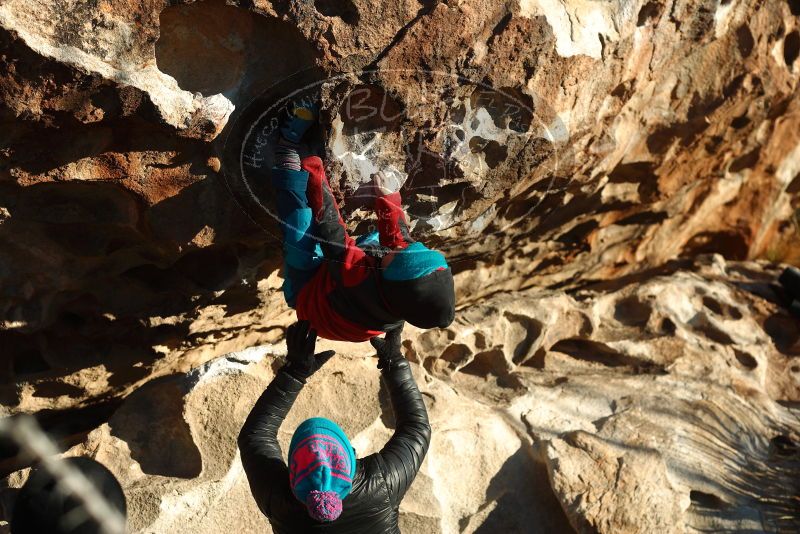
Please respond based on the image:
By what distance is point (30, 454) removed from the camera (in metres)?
2.41

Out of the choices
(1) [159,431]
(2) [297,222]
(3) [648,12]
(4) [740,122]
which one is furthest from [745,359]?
(1) [159,431]

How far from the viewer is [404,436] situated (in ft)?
6.10

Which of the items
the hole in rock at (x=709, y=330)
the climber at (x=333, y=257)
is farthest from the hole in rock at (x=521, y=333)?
the climber at (x=333, y=257)

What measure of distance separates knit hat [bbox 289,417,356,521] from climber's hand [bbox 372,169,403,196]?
2.27 feet

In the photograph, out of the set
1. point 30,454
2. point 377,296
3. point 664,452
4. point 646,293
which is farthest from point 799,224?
point 30,454

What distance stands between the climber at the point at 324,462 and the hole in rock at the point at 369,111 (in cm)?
56

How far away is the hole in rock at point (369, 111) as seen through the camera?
1.94 metres

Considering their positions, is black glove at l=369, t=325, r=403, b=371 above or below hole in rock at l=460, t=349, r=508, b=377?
above

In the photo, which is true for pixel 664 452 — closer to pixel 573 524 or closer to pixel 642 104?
pixel 573 524

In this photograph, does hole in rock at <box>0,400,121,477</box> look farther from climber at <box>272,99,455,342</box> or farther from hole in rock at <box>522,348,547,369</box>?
hole in rock at <box>522,348,547,369</box>

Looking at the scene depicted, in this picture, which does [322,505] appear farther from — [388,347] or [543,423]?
[543,423]

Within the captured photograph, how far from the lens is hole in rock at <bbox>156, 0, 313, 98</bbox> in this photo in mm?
1804

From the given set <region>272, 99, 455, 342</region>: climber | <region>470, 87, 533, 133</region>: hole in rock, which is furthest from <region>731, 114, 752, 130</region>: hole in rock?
<region>272, 99, 455, 342</region>: climber

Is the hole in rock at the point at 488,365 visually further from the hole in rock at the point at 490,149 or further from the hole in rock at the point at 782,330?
the hole in rock at the point at 782,330
